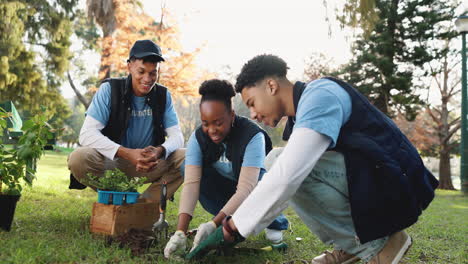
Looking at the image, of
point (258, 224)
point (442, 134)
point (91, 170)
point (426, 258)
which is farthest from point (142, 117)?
point (442, 134)

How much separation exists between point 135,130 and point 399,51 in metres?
14.6

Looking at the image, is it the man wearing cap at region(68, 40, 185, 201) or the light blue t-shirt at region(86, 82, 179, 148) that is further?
the light blue t-shirt at region(86, 82, 179, 148)

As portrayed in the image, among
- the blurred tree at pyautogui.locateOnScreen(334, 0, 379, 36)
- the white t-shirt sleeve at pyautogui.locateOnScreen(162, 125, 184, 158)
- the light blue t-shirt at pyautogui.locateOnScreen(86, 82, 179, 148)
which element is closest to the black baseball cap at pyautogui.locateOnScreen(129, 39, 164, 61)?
the light blue t-shirt at pyautogui.locateOnScreen(86, 82, 179, 148)

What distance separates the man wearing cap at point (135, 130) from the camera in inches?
130

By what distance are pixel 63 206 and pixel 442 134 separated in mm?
15475

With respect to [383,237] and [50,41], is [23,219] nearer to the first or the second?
[383,237]

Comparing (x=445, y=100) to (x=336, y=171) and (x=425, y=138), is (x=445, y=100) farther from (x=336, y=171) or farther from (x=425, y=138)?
(x=336, y=171)

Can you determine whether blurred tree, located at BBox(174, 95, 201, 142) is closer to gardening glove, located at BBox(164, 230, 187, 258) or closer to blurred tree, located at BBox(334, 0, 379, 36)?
blurred tree, located at BBox(334, 0, 379, 36)

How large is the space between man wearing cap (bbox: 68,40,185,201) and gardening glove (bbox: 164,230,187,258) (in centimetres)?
89

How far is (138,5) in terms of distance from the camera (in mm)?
15336

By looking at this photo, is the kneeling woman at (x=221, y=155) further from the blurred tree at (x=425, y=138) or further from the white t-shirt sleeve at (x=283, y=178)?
the blurred tree at (x=425, y=138)

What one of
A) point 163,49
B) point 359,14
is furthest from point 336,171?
point 163,49

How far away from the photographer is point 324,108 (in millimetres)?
1812

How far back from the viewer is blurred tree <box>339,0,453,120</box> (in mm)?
15328
